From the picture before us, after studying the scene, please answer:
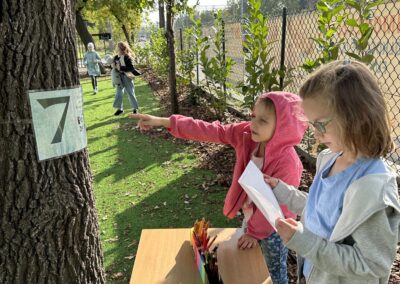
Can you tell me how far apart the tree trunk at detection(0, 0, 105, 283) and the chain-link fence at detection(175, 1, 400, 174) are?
1769 millimetres

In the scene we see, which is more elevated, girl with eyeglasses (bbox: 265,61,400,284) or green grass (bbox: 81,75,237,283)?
girl with eyeglasses (bbox: 265,61,400,284)

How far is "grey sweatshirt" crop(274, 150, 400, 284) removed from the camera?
1246 millimetres

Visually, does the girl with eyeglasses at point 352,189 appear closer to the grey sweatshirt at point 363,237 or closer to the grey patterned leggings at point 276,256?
the grey sweatshirt at point 363,237

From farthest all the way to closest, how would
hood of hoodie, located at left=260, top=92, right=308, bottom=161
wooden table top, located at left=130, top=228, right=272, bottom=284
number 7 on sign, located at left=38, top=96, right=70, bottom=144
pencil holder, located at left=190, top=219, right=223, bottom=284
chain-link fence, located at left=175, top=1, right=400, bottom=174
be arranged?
chain-link fence, located at left=175, top=1, right=400, bottom=174 → hood of hoodie, located at left=260, top=92, right=308, bottom=161 → wooden table top, located at left=130, top=228, right=272, bottom=284 → pencil holder, located at left=190, top=219, right=223, bottom=284 → number 7 on sign, located at left=38, top=96, right=70, bottom=144

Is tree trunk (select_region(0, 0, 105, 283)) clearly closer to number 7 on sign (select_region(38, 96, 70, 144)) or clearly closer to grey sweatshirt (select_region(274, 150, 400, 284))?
number 7 on sign (select_region(38, 96, 70, 144))

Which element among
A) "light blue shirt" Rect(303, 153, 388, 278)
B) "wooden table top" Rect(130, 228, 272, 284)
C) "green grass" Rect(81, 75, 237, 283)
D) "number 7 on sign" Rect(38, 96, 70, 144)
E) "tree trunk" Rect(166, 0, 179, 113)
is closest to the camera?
"light blue shirt" Rect(303, 153, 388, 278)

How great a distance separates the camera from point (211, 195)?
14.1 feet

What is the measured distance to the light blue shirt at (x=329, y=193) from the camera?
1348 mm

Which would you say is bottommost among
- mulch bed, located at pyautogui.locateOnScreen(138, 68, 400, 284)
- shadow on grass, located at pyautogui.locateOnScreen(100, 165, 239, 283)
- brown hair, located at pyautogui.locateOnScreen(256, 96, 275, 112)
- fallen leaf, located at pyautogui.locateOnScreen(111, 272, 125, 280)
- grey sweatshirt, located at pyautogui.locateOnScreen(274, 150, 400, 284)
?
fallen leaf, located at pyautogui.locateOnScreen(111, 272, 125, 280)

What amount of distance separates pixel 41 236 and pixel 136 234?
2.12 m

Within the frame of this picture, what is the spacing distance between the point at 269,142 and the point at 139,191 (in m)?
2.74

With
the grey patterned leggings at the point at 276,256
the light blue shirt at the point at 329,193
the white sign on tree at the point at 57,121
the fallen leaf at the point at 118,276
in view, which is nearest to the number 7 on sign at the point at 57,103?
the white sign on tree at the point at 57,121

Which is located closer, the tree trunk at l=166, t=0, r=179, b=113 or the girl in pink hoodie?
the girl in pink hoodie

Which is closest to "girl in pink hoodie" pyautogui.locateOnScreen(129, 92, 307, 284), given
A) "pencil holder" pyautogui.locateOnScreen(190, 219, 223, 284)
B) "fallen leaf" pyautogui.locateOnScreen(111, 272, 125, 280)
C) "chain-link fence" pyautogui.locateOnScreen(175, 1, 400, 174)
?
"pencil holder" pyautogui.locateOnScreen(190, 219, 223, 284)
